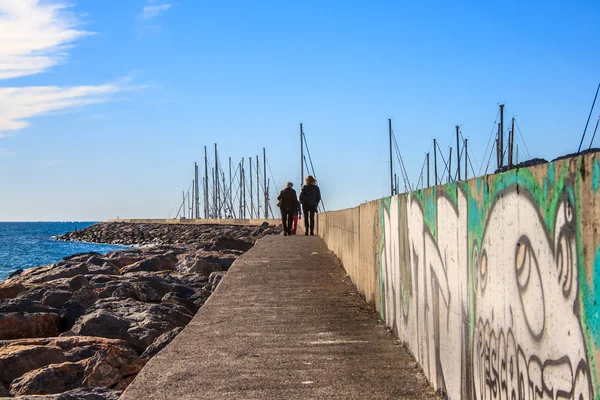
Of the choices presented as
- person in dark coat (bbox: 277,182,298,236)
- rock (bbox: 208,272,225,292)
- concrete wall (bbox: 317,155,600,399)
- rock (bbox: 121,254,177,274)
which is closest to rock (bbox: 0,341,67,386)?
concrete wall (bbox: 317,155,600,399)

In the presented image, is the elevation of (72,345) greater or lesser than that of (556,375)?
lesser

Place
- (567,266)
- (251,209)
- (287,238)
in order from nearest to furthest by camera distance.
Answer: (567,266), (287,238), (251,209)

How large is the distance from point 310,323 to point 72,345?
2521mm

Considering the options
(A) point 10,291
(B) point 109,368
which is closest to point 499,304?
(B) point 109,368

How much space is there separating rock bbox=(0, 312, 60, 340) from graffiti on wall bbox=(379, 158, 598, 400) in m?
6.08

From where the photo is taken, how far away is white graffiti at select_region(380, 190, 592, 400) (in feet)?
9.72

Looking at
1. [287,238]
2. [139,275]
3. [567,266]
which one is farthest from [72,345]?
[287,238]

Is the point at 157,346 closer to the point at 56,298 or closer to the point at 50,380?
the point at 50,380

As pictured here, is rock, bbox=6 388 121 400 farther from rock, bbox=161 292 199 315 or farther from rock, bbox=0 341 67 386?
rock, bbox=161 292 199 315

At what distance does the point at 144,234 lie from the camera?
76.4 meters

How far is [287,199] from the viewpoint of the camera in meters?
22.8

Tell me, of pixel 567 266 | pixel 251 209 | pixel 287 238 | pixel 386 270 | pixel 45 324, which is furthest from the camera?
pixel 251 209

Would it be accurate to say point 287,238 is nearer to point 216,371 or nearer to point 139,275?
point 139,275

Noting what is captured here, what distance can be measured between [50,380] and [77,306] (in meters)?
4.69
